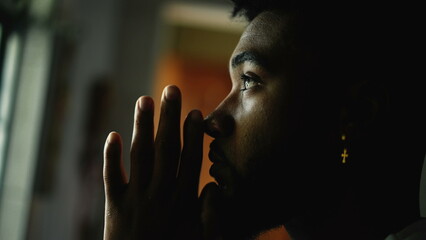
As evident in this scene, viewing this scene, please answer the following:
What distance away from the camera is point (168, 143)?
0.84m

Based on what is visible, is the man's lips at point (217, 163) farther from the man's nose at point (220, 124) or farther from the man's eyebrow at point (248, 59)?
the man's eyebrow at point (248, 59)

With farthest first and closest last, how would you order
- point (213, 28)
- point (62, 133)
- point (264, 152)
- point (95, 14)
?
1. point (213, 28)
2. point (95, 14)
3. point (62, 133)
4. point (264, 152)

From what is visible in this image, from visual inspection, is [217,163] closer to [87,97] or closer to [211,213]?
[211,213]

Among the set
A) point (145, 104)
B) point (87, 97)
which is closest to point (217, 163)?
point (145, 104)

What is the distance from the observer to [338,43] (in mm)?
814

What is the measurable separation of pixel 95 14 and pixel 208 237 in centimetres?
310

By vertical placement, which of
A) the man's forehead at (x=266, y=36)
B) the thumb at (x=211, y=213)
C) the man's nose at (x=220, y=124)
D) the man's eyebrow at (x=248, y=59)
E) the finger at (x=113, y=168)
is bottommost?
the thumb at (x=211, y=213)

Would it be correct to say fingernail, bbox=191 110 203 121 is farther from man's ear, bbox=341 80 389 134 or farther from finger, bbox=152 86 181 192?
man's ear, bbox=341 80 389 134

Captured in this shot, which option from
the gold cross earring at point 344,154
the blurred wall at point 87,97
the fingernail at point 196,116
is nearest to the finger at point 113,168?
the fingernail at point 196,116

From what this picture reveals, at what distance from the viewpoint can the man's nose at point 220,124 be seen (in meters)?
0.83

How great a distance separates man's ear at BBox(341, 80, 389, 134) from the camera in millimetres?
808

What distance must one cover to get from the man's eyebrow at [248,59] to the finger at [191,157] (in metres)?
0.10

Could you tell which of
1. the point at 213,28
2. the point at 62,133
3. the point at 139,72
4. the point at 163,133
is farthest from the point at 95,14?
the point at 163,133

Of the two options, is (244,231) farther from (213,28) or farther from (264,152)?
(213,28)
